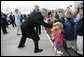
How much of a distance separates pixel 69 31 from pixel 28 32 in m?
1.72

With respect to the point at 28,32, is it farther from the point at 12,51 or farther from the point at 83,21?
the point at 83,21

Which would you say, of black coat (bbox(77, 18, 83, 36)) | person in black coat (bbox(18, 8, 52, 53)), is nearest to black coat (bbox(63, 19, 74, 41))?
person in black coat (bbox(18, 8, 52, 53))

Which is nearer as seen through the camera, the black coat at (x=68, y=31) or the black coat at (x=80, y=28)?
the black coat at (x=80, y=28)

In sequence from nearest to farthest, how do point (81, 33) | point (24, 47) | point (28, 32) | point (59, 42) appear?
point (81, 33) < point (59, 42) < point (28, 32) < point (24, 47)

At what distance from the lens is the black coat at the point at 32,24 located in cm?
1092

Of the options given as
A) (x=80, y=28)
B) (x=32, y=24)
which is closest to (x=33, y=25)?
(x=32, y=24)

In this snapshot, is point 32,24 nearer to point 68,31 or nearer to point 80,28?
point 68,31

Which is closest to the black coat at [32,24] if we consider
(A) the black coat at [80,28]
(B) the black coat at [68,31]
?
(B) the black coat at [68,31]

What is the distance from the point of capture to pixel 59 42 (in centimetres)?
1068

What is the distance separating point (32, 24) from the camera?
37.1 ft

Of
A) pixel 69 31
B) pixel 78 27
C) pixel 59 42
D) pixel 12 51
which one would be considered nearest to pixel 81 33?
pixel 78 27

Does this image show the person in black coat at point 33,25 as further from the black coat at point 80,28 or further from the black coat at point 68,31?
the black coat at point 80,28

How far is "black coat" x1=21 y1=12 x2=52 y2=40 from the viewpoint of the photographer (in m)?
10.9

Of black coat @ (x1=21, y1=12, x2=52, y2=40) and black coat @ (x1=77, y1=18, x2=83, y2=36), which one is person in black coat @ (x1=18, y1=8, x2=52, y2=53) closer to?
black coat @ (x1=21, y1=12, x2=52, y2=40)
